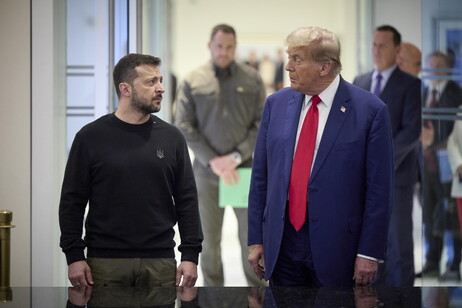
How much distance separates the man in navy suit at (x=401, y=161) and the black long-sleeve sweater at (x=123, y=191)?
266 centimetres

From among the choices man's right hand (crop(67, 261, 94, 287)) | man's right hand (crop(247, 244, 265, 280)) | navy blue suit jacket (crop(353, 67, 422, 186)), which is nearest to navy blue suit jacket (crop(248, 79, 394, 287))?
man's right hand (crop(247, 244, 265, 280))

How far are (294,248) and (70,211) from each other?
905 mm

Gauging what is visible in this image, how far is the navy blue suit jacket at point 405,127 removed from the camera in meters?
5.73

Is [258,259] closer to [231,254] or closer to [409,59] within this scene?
[231,254]

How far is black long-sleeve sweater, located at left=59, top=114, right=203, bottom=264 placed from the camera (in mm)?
3287

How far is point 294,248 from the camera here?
314 cm

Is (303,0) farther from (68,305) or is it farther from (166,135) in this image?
(68,305)

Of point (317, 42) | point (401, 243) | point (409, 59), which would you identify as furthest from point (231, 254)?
point (317, 42)

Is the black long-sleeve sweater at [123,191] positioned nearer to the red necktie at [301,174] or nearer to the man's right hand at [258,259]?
the man's right hand at [258,259]

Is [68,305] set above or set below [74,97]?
below

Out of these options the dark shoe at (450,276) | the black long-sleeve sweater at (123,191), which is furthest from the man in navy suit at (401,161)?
the black long-sleeve sweater at (123,191)

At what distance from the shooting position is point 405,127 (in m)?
5.73

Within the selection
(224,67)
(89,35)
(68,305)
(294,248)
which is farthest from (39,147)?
(68,305)

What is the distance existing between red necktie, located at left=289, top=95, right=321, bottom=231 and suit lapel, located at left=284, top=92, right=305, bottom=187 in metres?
0.02
